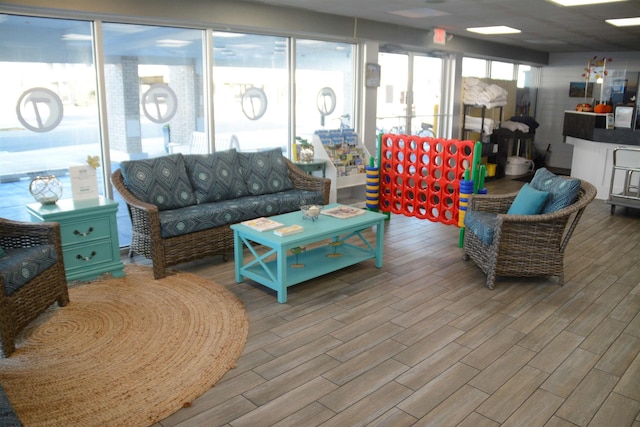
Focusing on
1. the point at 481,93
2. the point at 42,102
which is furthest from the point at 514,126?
the point at 42,102

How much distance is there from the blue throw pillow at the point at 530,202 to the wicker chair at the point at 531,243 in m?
0.17

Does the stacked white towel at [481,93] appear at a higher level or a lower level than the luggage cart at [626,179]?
higher

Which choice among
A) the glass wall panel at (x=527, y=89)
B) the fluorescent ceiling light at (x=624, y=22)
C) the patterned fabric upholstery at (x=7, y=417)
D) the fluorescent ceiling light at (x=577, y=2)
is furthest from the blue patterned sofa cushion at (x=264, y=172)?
the glass wall panel at (x=527, y=89)

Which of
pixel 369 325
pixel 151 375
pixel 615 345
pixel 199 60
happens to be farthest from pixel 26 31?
pixel 615 345

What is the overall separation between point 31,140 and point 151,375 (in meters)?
2.77

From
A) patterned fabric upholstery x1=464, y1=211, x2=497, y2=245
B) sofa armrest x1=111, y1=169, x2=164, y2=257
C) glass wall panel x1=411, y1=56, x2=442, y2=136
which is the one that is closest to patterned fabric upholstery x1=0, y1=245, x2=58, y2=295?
sofa armrest x1=111, y1=169, x2=164, y2=257

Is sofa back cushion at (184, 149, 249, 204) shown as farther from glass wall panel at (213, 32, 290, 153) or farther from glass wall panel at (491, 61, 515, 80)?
glass wall panel at (491, 61, 515, 80)

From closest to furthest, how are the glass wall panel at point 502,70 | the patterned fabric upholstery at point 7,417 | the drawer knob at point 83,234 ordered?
the patterned fabric upholstery at point 7,417 → the drawer knob at point 83,234 → the glass wall panel at point 502,70

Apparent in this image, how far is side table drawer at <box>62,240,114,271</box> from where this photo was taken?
4199 mm

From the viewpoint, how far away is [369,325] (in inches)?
146

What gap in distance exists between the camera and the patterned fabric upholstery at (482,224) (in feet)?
14.5

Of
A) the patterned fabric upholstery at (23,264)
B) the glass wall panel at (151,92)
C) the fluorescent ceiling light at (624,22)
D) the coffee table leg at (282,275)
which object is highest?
the fluorescent ceiling light at (624,22)

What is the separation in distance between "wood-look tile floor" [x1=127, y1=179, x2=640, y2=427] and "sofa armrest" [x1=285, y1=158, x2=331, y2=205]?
3.65ft

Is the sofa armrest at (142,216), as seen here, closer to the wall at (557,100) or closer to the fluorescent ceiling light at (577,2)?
the fluorescent ceiling light at (577,2)
